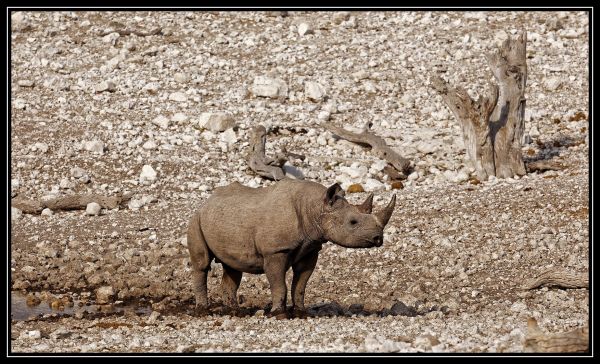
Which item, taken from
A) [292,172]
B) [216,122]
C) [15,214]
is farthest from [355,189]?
[15,214]

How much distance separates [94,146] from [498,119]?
8.92 meters

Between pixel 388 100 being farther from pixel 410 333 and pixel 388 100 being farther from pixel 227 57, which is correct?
pixel 410 333

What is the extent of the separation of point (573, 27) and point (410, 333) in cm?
2338

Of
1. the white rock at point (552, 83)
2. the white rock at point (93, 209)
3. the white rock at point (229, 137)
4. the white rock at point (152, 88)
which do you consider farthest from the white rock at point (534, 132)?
the white rock at point (93, 209)

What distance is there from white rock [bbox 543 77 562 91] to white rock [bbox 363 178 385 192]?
8.41 m

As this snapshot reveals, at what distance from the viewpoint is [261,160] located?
25.8m

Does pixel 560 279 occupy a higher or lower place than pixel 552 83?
lower

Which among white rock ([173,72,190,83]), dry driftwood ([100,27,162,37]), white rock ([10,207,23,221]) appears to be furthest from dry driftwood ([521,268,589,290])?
dry driftwood ([100,27,162,37])

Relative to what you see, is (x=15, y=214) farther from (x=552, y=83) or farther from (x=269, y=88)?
(x=552, y=83)

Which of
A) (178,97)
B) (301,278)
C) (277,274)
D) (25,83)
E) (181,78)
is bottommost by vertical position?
(301,278)

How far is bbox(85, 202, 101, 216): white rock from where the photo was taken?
922 inches

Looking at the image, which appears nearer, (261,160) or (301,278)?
(301,278)

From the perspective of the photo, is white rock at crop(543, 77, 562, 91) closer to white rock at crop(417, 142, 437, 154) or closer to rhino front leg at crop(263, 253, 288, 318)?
white rock at crop(417, 142, 437, 154)

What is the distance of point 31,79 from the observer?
102ft
